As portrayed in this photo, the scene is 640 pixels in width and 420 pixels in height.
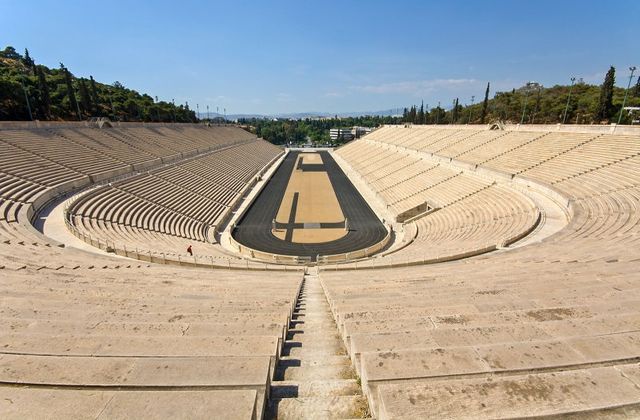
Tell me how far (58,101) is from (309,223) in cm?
5710

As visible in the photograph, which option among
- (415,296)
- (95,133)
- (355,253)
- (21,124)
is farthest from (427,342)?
(95,133)

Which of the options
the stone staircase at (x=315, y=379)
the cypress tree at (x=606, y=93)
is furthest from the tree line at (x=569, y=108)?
the stone staircase at (x=315, y=379)

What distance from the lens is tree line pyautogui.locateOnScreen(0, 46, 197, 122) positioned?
147 feet

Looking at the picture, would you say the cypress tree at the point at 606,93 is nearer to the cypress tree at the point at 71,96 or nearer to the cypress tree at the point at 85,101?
the cypress tree at the point at 71,96

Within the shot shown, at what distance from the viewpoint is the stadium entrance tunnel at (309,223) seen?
2245cm

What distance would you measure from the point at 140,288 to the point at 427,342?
24.8 feet

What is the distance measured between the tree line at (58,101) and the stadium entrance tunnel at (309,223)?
3226 centimetres

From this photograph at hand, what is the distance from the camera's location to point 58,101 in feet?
178

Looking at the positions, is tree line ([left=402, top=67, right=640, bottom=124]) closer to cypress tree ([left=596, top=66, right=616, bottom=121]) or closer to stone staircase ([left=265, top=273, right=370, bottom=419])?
cypress tree ([left=596, top=66, right=616, bottom=121])

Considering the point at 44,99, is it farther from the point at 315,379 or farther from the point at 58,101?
the point at 315,379

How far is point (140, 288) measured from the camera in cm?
823

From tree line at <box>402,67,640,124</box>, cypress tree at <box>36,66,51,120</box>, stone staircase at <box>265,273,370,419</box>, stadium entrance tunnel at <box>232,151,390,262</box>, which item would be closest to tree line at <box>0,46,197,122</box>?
cypress tree at <box>36,66,51,120</box>

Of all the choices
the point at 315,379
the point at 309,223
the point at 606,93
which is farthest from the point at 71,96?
the point at 606,93

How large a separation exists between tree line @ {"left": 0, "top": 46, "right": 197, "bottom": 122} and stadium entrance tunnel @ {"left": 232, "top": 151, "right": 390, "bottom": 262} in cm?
3226
